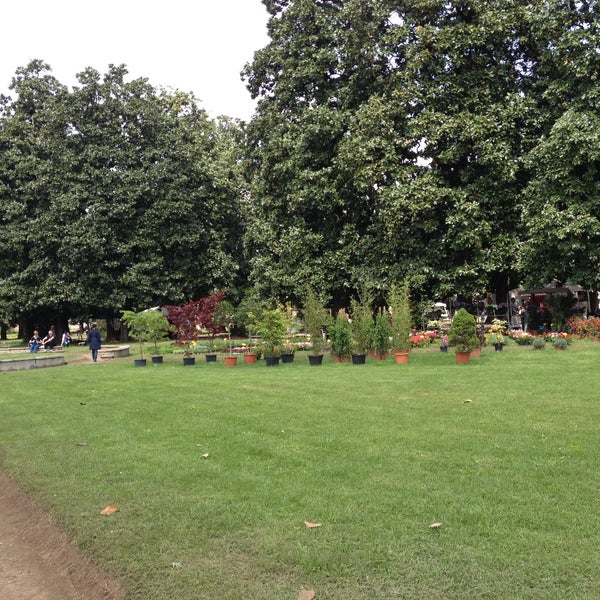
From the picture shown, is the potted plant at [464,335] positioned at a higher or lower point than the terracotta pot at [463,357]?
higher

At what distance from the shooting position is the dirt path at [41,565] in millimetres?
3609

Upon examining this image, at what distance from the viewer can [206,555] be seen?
3766mm

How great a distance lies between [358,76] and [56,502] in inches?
875

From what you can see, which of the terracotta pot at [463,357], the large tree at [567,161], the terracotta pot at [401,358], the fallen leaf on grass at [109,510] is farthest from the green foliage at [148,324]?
the fallen leaf on grass at [109,510]

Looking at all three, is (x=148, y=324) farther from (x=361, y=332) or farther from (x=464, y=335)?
(x=464, y=335)

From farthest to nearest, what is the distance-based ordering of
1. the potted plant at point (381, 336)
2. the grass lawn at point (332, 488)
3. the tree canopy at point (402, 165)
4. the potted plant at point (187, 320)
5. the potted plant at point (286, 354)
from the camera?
1. the tree canopy at point (402, 165)
2. the potted plant at point (187, 320)
3. the potted plant at point (286, 354)
4. the potted plant at point (381, 336)
5. the grass lawn at point (332, 488)

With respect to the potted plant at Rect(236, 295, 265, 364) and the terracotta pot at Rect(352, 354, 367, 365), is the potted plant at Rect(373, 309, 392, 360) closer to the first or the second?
the terracotta pot at Rect(352, 354, 367, 365)

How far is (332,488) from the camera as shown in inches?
190

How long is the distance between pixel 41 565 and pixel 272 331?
1281 cm

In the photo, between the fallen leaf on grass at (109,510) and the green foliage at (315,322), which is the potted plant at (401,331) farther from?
the fallen leaf on grass at (109,510)

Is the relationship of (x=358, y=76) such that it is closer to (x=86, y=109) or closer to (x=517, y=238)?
(x=517, y=238)

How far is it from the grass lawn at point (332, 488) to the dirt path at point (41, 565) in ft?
0.40

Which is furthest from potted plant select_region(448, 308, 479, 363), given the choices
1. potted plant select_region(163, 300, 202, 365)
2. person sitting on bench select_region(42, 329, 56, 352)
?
person sitting on bench select_region(42, 329, 56, 352)

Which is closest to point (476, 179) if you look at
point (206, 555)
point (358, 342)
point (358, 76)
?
point (358, 76)
